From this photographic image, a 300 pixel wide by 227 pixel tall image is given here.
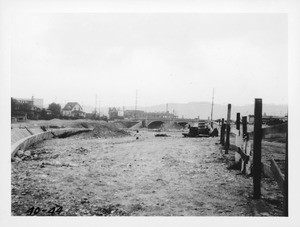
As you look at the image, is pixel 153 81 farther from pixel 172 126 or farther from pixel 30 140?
pixel 172 126

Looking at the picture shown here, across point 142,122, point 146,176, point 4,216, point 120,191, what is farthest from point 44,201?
point 142,122

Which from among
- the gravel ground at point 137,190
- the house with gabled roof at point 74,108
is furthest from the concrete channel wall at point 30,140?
the house with gabled roof at point 74,108

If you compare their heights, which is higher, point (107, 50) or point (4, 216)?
point (107, 50)

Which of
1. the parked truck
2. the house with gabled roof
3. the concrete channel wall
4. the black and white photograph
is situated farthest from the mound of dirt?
the black and white photograph

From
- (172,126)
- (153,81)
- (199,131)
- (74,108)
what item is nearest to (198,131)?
(199,131)

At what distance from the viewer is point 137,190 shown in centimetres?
434

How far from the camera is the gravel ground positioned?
3941mm

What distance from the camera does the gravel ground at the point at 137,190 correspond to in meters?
3.94

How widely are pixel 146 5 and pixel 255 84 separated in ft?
7.55

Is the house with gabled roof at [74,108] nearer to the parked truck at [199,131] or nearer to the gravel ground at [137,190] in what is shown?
the gravel ground at [137,190]

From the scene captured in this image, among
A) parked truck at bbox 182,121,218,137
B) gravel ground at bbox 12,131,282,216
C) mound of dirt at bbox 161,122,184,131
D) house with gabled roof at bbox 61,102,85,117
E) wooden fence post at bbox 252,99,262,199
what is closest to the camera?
wooden fence post at bbox 252,99,262,199

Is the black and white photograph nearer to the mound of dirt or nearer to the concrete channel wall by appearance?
the concrete channel wall
